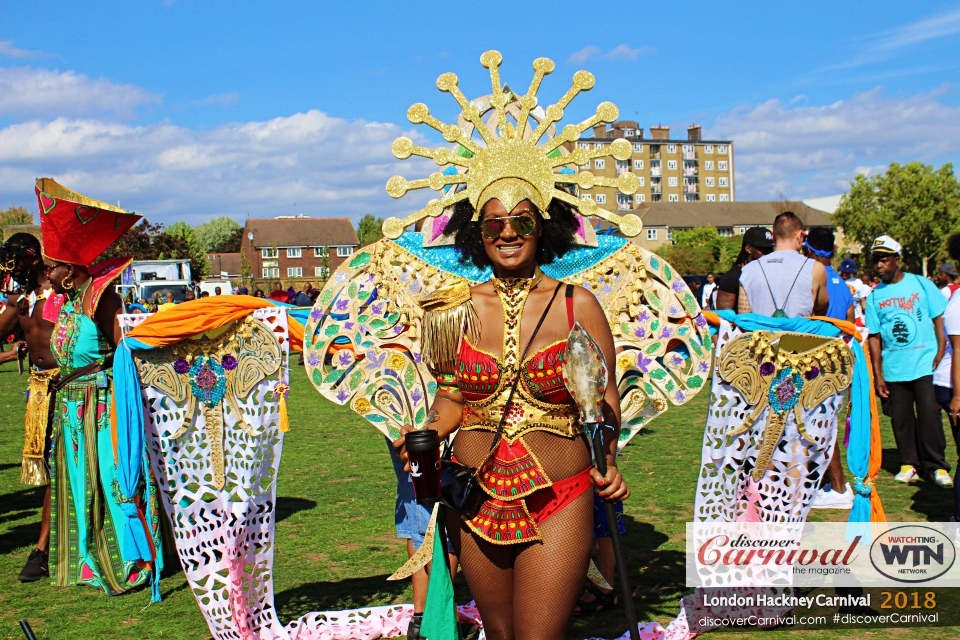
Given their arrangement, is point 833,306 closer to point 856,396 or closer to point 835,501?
point 835,501

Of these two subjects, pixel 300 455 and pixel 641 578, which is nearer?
pixel 641 578

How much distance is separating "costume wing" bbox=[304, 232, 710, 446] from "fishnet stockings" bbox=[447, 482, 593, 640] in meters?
1.34

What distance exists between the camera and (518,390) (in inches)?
119

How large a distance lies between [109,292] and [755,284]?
163 inches

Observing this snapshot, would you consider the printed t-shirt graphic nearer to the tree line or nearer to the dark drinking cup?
the dark drinking cup

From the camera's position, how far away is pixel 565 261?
4.51m

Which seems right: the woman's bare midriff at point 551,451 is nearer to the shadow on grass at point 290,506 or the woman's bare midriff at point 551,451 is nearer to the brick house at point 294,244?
the shadow on grass at point 290,506

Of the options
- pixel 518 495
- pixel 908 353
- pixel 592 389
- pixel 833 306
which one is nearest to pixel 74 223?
pixel 518 495

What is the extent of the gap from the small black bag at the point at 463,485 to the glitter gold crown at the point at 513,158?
70 centimetres

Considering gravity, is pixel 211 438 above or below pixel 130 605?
above

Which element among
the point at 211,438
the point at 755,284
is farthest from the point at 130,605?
the point at 755,284

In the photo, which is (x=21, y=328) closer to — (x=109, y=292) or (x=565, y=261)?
(x=109, y=292)

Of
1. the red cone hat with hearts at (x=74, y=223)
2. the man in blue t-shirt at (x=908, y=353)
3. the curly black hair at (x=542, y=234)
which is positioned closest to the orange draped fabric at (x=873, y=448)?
the curly black hair at (x=542, y=234)

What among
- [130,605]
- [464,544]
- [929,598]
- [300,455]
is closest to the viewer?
[464,544]
